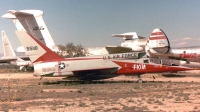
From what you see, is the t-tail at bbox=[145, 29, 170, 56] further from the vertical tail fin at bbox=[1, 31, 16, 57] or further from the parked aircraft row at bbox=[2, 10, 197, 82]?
the vertical tail fin at bbox=[1, 31, 16, 57]

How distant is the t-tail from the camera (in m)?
31.5

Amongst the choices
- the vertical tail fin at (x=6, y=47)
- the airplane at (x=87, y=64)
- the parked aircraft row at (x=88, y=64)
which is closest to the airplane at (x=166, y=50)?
the parked aircraft row at (x=88, y=64)

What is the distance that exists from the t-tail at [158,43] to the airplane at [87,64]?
33.1 ft

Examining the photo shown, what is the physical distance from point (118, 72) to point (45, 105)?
11.1 m

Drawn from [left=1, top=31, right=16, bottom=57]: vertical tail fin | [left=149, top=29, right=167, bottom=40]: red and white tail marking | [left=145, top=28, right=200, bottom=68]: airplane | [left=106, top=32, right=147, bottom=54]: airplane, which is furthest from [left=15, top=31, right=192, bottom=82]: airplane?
[left=1, top=31, right=16, bottom=57]: vertical tail fin

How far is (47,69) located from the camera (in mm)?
20953

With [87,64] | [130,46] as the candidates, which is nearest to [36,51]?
[87,64]

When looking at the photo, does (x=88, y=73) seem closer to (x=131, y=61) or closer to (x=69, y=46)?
(x=131, y=61)

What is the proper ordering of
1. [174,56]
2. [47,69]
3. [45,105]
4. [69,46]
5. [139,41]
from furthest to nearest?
1. [69,46]
2. [139,41]
3. [174,56]
4. [47,69]
5. [45,105]

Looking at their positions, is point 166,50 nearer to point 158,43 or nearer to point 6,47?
point 158,43

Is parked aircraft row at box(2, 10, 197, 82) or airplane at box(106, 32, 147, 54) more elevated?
airplane at box(106, 32, 147, 54)

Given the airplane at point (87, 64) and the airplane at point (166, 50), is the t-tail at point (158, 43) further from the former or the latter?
the airplane at point (87, 64)

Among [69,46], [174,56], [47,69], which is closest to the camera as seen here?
[47,69]

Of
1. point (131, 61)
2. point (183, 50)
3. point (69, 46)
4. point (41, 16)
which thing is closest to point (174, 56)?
point (183, 50)
